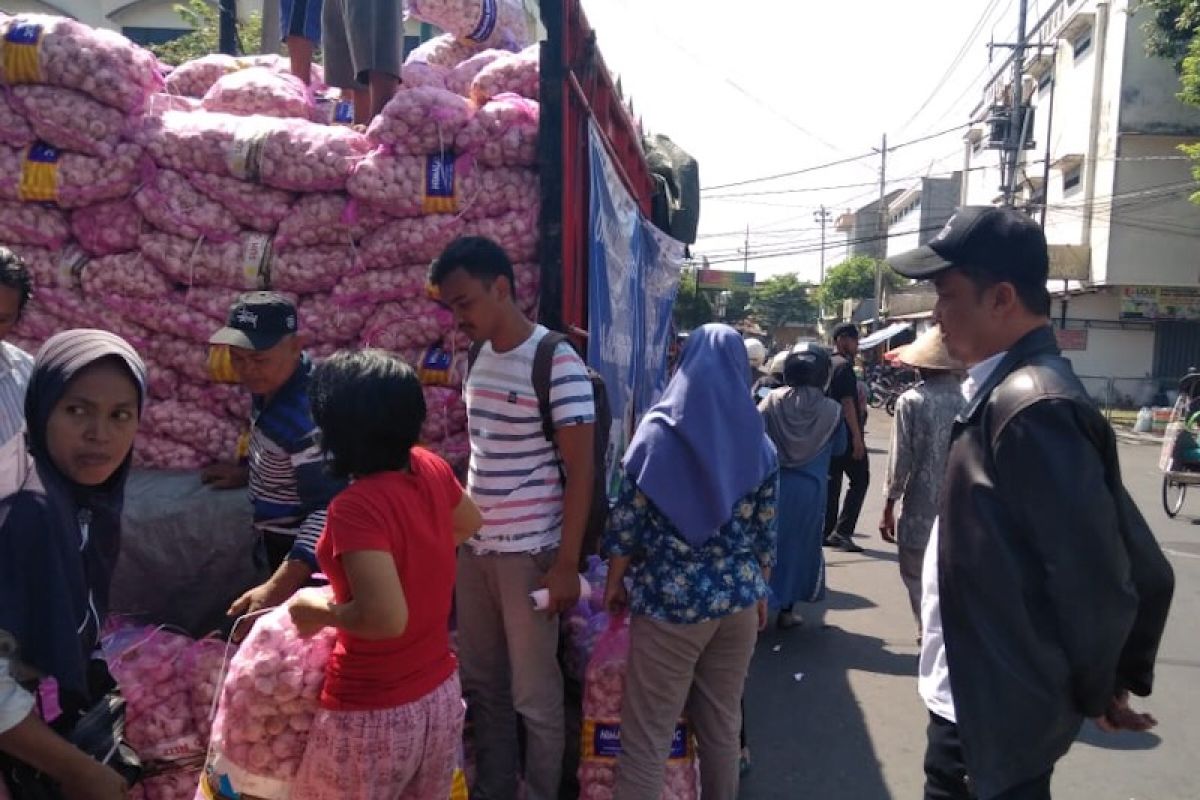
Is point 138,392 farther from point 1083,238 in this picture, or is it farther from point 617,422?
point 1083,238

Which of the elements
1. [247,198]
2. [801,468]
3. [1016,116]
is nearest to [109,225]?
[247,198]

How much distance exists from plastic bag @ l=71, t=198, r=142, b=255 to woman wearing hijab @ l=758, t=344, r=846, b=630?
337cm

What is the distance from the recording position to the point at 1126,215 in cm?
2430

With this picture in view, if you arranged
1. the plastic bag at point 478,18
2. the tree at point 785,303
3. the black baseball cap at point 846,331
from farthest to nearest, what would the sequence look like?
the tree at point 785,303 < the black baseball cap at point 846,331 < the plastic bag at point 478,18

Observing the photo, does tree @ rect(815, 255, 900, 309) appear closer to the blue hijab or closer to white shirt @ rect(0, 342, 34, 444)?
the blue hijab

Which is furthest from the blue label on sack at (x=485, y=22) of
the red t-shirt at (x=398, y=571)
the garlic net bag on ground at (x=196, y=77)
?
the red t-shirt at (x=398, y=571)

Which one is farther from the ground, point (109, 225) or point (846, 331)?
point (109, 225)

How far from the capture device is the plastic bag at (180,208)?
3229mm

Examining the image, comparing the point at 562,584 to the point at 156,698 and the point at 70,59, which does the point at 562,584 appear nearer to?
the point at 156,698

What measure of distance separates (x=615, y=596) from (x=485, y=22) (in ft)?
9.44

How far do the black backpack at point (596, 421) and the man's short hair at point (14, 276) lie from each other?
47.8 inches

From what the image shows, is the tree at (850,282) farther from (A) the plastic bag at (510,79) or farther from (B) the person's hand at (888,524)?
(A) the plastic bag at (510,79)

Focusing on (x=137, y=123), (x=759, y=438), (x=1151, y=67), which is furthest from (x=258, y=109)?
(x=1151, y=67)

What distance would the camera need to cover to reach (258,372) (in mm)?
2527
